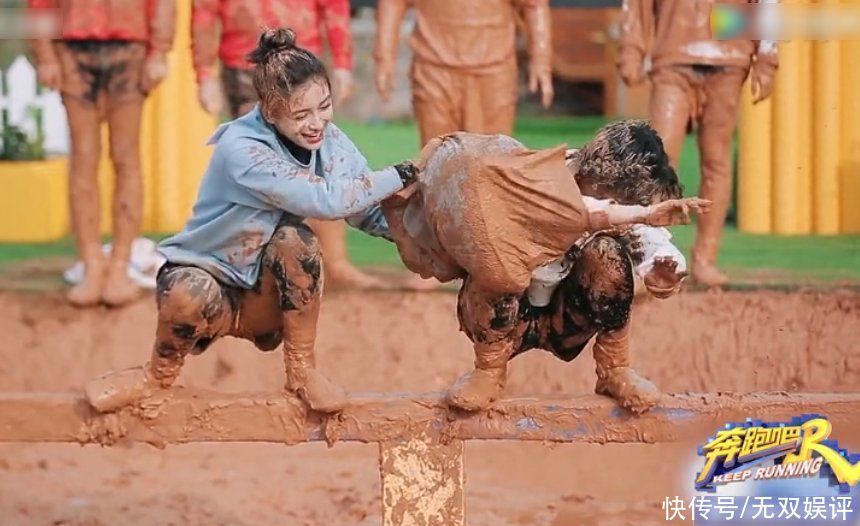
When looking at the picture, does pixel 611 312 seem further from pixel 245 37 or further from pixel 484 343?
pixel 245 37

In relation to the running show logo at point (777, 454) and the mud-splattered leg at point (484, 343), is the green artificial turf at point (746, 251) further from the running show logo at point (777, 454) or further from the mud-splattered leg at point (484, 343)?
the mud-splattered leg at point (484, 343)

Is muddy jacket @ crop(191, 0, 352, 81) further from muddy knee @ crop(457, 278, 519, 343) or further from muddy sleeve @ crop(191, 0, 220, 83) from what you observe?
muddy knee @ crop(457, 278, 519, 343)

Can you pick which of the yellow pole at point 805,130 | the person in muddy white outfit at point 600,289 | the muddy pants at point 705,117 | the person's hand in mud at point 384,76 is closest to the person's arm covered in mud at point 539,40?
the muddy pants at point 705,117

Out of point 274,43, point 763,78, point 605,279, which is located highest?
point 274,43

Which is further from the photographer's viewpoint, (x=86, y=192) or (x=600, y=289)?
(x=86, y=192)

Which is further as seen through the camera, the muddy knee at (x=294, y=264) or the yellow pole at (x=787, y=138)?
the yellow pole at (x=787, y=138)

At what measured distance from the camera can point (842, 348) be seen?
5.38m

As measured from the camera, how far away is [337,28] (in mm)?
5594

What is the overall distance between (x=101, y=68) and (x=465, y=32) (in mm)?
1508

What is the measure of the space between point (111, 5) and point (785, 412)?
3.46 meters

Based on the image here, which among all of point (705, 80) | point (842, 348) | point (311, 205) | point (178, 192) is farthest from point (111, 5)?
point (842, 348)

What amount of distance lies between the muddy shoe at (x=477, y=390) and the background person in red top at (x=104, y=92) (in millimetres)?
2839

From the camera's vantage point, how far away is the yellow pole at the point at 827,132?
6582 millimetres

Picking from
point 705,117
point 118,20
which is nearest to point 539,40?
point 705,117
